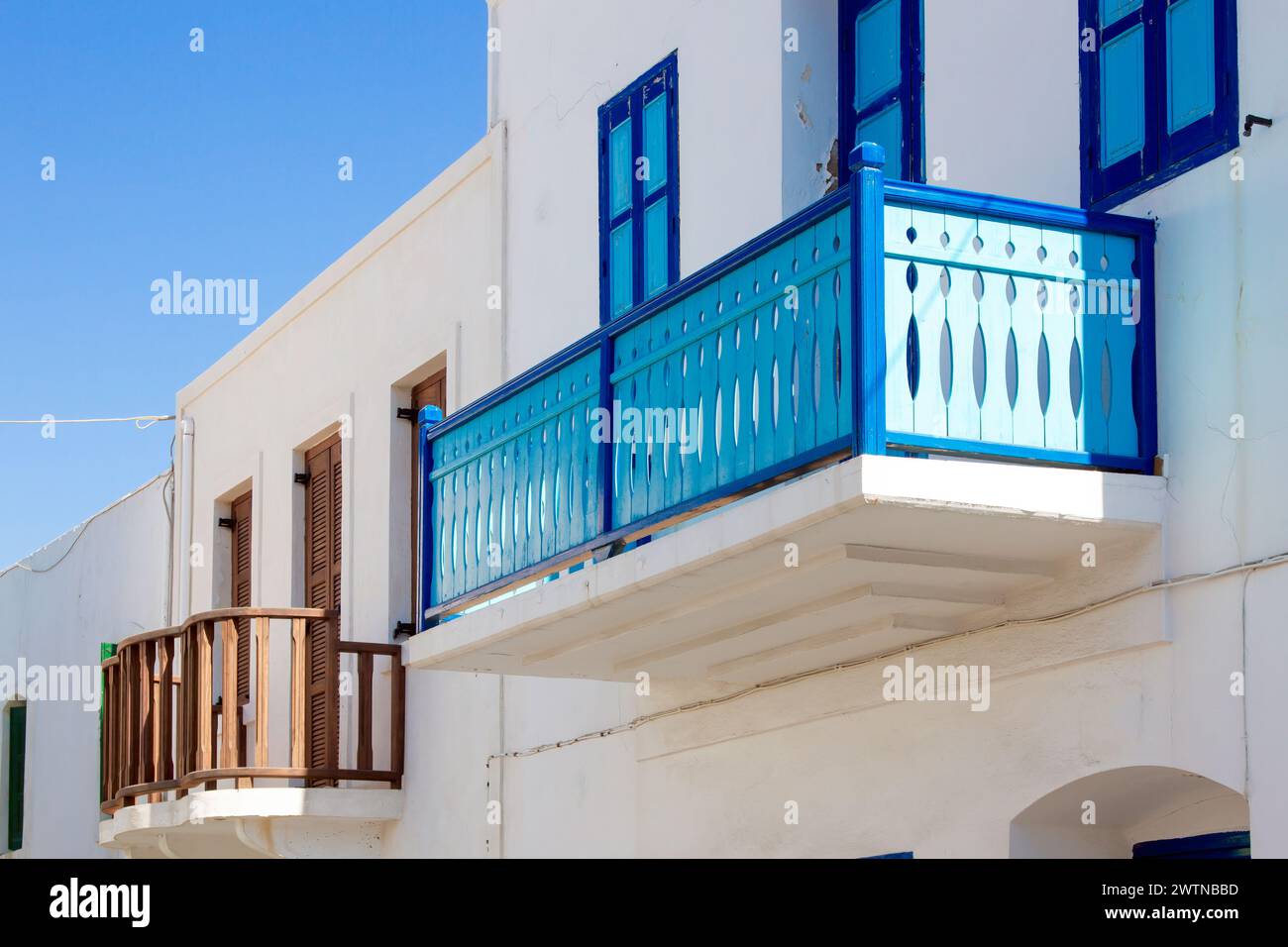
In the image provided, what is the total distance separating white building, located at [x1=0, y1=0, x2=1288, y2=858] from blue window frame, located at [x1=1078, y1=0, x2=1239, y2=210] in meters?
0.02

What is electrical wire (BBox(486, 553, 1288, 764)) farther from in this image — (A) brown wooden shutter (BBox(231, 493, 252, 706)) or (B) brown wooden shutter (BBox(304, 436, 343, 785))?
(A) brown wooden shutter (BBox(231, 493, 252, 706))

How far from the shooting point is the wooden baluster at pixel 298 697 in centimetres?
1209

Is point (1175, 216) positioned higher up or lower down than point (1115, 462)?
higher up

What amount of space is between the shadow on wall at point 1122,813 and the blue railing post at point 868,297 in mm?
1568

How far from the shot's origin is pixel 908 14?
9.09 meters

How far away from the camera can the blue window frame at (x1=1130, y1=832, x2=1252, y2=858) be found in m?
7.47

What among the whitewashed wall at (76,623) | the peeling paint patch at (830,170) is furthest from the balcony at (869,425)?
the whitewashed wall at (76,623)

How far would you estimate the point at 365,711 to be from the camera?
12484mm

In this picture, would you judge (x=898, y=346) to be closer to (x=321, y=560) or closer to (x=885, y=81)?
(x=885, y=81)

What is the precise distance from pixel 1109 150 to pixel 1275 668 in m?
2.06

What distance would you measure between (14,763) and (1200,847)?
50.2 feet

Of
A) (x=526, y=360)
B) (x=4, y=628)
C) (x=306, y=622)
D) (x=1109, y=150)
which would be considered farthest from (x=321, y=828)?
(x=4, y=628)

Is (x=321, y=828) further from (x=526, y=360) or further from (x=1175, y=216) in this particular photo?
(x=1175, y=216)

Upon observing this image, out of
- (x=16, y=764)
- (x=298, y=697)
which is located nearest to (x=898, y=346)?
(x=298, y=697)
